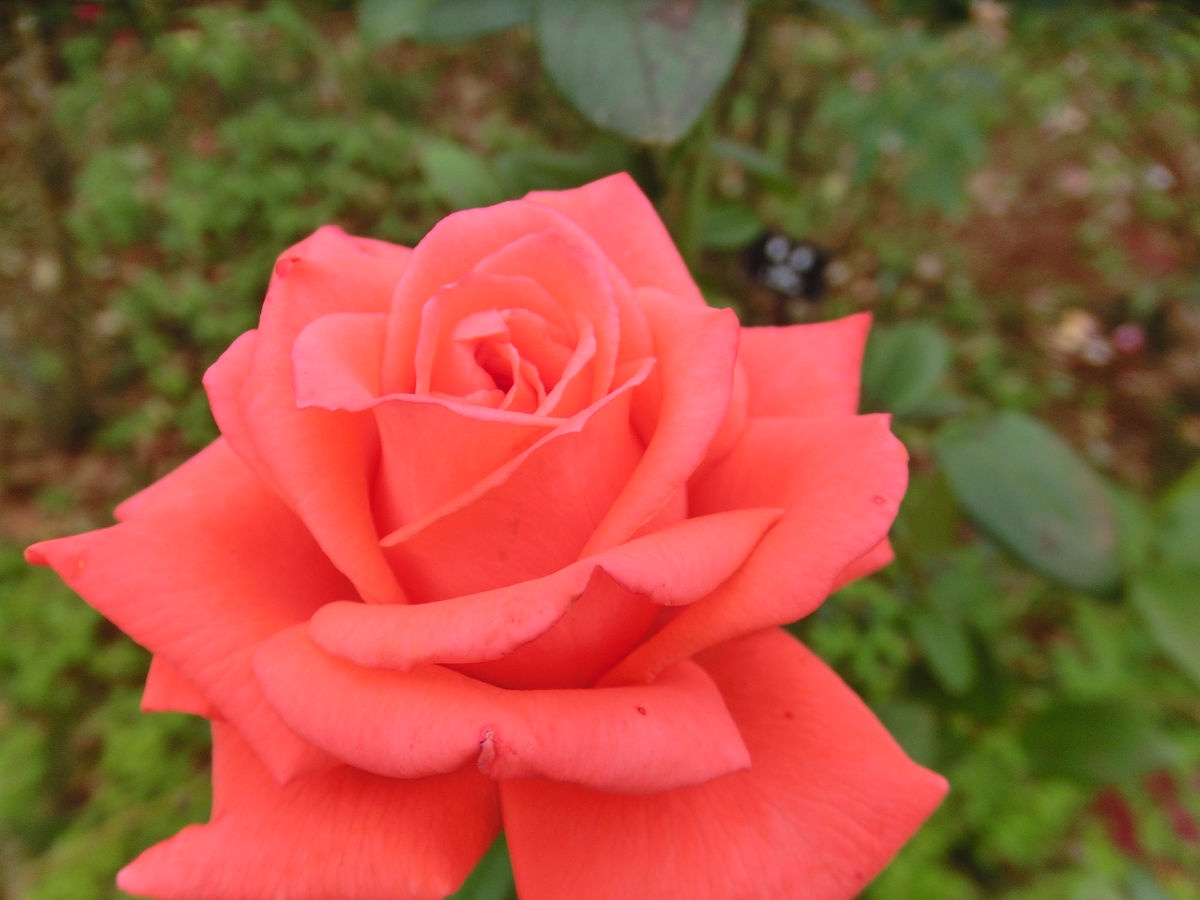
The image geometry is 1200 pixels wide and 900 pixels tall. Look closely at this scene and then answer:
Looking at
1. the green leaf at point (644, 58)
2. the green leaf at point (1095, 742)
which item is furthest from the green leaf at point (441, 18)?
the green leaf at point (1095, 742)

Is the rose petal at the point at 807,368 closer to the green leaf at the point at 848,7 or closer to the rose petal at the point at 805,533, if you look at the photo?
the rose petal at the point at 805,533

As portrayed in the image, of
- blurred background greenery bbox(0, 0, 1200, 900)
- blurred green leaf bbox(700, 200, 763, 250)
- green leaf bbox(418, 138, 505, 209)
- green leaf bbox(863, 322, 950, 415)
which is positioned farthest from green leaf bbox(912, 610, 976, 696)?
green leaf bbox(418, 138, 505, 209)

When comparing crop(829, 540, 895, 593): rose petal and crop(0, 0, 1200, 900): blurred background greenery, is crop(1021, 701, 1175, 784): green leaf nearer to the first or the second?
crop(0, 0, 1200, 900): blurred background greenery

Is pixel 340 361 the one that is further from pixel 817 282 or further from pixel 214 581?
pixel 817 282

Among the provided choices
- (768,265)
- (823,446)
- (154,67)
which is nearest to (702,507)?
(823,446)

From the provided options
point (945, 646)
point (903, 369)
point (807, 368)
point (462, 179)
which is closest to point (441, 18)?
point (462, 179)
